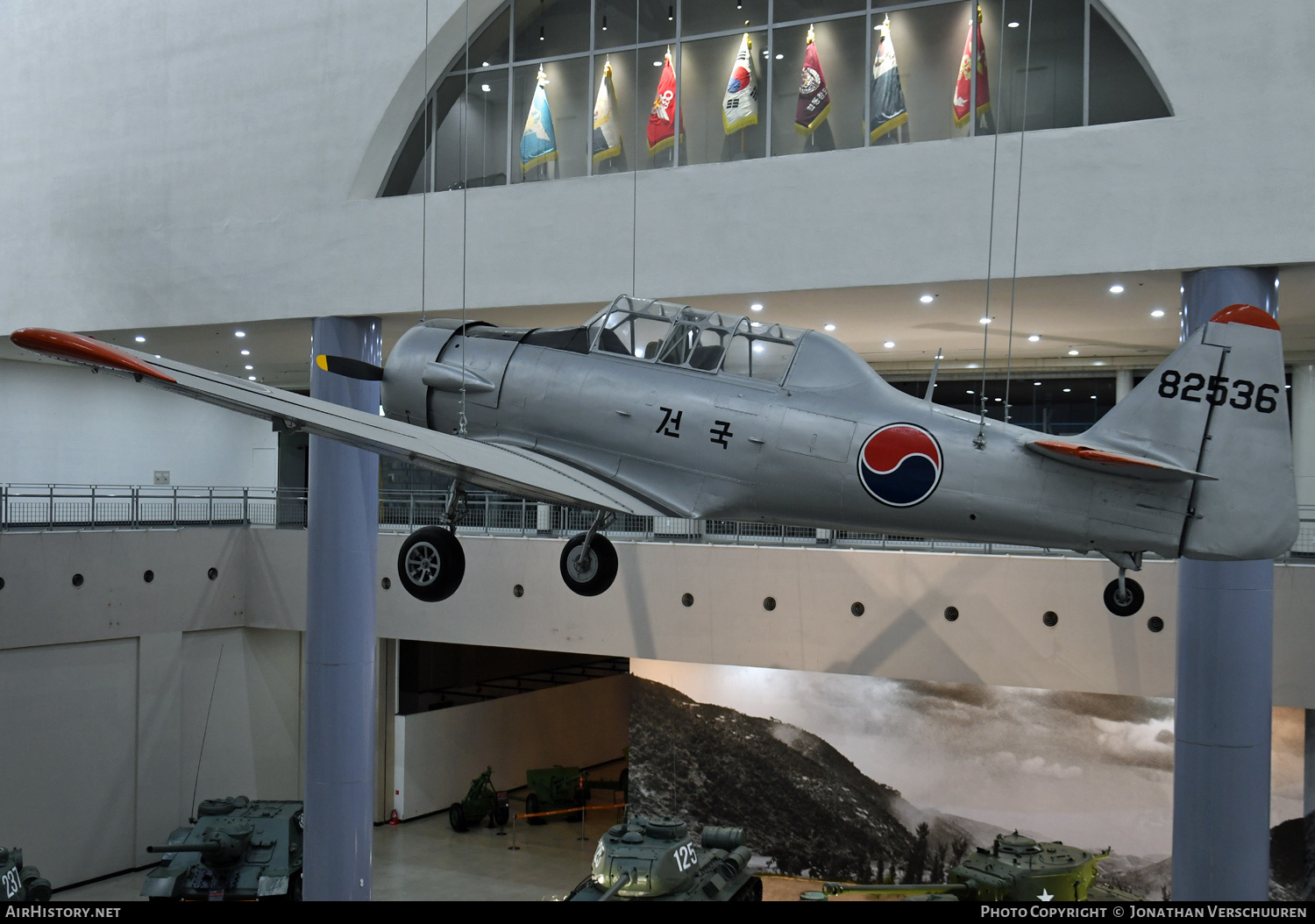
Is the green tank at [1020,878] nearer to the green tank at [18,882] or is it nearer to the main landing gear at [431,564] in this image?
the main landing gear at [431,564]

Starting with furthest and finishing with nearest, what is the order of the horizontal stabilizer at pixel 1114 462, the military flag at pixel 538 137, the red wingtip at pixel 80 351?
the military flag at pixel 538 137 < the horizontal stabilizer at pixel 1114 462 < the red wingtip at pixel 80 351

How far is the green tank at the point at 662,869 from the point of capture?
1323 cm

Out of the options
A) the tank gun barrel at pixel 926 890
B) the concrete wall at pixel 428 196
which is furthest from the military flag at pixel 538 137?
the tank gun barrel at pixel 926 890

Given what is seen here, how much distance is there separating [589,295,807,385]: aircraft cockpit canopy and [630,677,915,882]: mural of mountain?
10166 millimetres

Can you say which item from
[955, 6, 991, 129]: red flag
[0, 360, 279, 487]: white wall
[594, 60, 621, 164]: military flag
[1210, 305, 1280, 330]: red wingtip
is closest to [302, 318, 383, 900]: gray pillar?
[594, 60, 621, 164]: military flag

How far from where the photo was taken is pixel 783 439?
6668mm

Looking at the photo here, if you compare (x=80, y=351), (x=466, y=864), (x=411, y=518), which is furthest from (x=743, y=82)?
(x=466, y=864)

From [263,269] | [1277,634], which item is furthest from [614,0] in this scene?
[1277,634]

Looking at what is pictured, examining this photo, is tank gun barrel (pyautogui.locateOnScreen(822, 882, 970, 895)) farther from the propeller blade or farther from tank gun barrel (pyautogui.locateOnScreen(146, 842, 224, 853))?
the propeller blade

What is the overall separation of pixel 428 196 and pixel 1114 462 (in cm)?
908

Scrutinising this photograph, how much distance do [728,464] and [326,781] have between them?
844cm

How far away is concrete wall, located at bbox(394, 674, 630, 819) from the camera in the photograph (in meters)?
20.9

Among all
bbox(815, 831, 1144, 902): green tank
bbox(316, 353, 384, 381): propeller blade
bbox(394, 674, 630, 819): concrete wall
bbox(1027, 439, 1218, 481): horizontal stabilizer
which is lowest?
bbox(394, 674, 630, 819): concrete wall

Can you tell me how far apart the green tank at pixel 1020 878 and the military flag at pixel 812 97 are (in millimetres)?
8610
